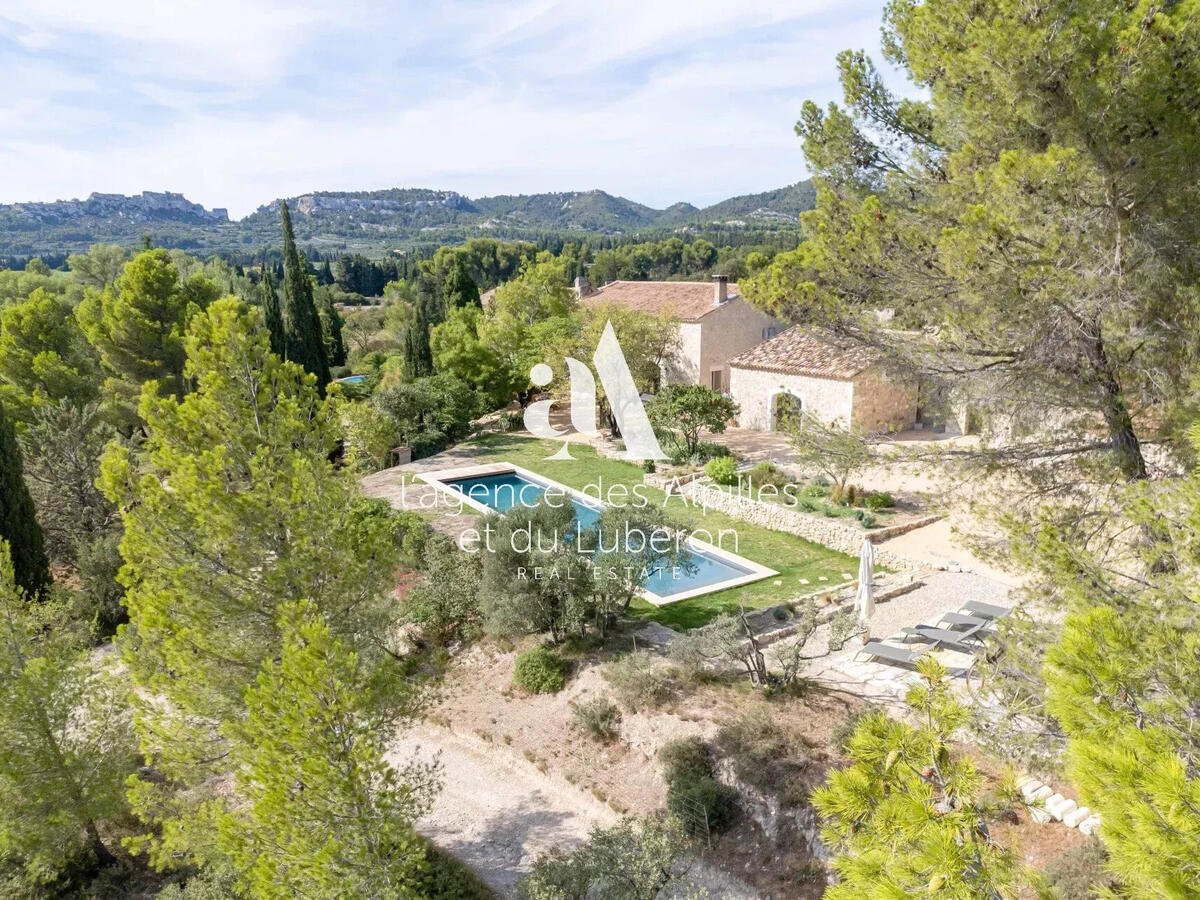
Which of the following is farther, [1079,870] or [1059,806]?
[1059,806]

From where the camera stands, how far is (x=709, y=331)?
114ft

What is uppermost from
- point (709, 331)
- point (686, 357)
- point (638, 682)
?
point (709, 331)

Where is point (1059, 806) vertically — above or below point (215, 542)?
below

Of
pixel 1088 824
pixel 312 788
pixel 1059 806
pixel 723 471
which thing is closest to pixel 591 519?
pixel 723 471

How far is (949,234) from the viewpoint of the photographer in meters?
7.85

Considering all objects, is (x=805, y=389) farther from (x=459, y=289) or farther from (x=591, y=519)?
(x=459, y=289)

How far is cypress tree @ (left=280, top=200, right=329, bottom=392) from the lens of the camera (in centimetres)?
3325

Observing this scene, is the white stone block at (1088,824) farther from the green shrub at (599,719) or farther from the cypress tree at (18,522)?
the cypress tree at (18,522)

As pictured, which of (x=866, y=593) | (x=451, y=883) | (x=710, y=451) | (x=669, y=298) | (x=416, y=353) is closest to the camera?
(x=451, y=883)

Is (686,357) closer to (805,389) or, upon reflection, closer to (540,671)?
(805,389)

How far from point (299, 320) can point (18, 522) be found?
56.7 ft

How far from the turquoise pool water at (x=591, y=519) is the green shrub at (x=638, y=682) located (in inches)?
88.6

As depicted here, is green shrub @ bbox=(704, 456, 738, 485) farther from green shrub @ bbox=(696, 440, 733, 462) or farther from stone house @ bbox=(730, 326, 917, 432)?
stone house @ bbox=(730, 326, 917, 432)

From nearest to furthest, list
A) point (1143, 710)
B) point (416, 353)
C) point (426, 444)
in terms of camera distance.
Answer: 1. point (1143, 710)
2. point (426, 444)
3. point (416, 353)
